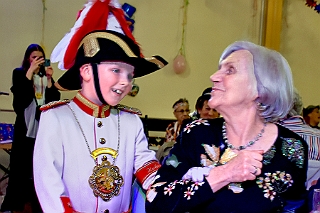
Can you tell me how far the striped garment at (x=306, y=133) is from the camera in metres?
2.28

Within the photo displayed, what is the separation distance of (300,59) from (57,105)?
5.30 metres

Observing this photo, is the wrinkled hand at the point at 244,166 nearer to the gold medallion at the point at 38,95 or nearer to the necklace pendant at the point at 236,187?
the necklace pendant at the point at 236,187

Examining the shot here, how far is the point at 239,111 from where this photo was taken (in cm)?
146

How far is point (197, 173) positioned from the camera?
4.42 feet

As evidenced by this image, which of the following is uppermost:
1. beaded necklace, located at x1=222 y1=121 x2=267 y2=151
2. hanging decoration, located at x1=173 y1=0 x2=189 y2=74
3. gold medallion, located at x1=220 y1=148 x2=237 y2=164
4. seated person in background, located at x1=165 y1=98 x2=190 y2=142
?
hanging decoration, located at x1=173 y1=0 x2=189 y2=74

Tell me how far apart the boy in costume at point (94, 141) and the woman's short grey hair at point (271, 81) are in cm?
43

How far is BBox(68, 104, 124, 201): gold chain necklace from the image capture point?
5.18 ft

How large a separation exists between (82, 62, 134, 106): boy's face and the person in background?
6.39 ft

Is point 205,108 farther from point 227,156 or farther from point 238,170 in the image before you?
point 238,170

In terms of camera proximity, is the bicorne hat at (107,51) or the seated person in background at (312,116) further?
the seated person in background at (312,116)

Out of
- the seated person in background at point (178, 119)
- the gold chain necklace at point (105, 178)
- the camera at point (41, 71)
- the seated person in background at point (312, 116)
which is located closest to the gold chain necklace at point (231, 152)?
the gold chain necklace at point (105, 178)

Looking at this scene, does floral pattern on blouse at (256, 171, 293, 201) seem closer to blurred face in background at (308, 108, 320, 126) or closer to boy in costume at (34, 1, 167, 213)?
boy in costume at (34, 1, 167, 213)

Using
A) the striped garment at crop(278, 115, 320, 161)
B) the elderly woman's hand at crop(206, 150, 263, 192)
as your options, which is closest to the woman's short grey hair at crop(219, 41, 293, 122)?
the elderly woman's hand at crop(206, 150, 263, 192)

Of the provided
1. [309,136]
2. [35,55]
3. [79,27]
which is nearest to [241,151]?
[79,27]
